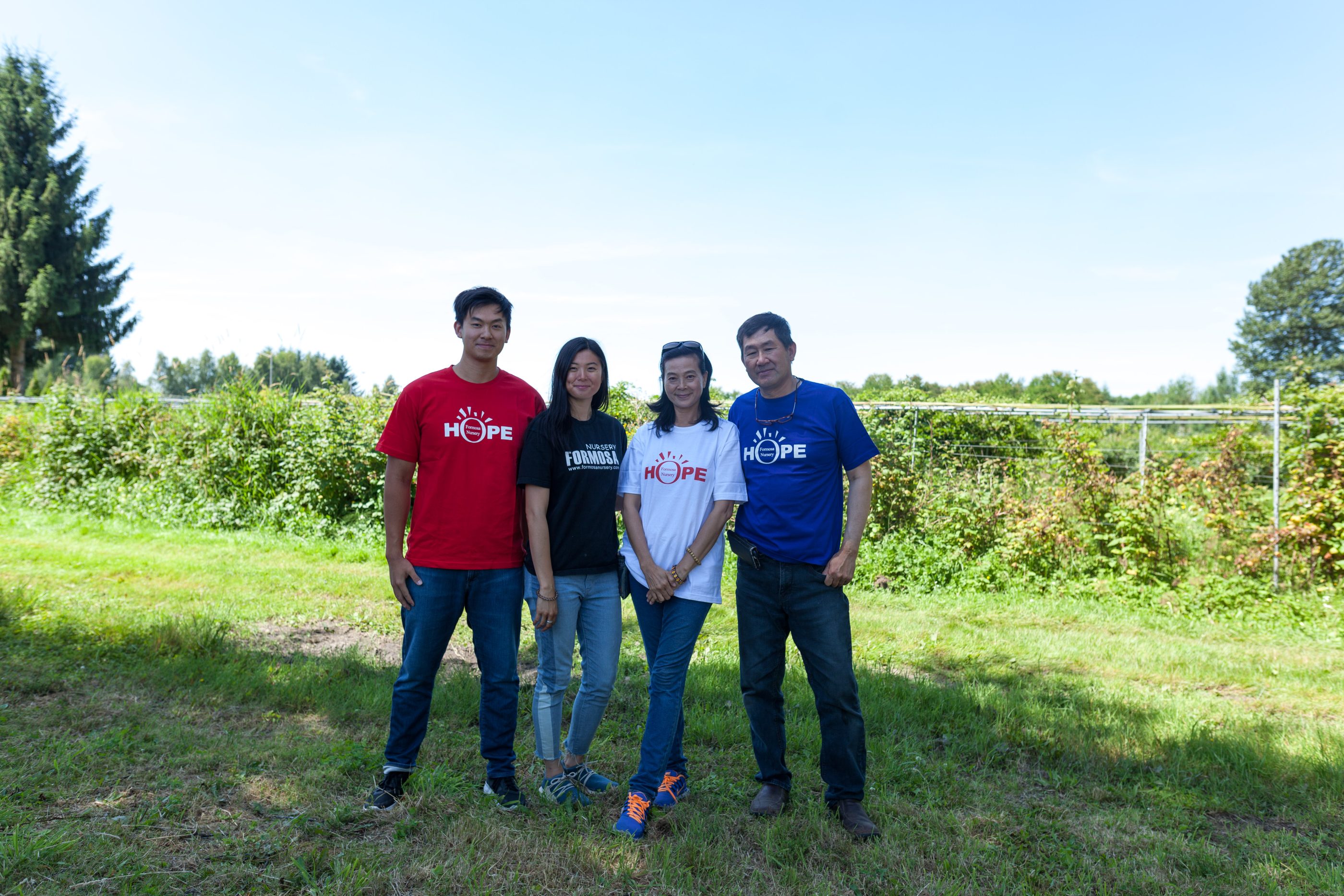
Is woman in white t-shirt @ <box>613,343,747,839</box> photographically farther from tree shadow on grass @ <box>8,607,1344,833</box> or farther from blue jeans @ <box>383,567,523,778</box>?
tree shadow on grass @ <box>8,607,1344,833</box>

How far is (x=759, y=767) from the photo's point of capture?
3617 mm

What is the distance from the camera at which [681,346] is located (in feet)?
11.2

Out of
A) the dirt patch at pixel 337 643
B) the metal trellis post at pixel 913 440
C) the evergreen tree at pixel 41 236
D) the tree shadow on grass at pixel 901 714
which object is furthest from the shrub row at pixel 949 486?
the evergreen tree at pixel 41 236

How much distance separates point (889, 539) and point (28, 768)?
26.4 ft

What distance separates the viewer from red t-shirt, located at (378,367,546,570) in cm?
331

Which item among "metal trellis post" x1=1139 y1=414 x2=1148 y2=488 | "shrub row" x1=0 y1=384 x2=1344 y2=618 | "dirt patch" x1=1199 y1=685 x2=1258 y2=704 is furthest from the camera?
"metal trellis post" x1=1139 y1=414 x2=1148 y2=488

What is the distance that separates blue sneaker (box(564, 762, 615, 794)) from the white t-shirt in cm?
94

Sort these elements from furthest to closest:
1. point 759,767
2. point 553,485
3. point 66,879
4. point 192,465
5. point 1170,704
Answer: point 192,465 → point 1170,704 → point 759,767 → point 553,485 → point 66,879

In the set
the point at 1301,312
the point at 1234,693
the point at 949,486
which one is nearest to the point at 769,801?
the point at 1234,693

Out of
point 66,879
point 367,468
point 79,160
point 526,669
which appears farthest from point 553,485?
point 79,160

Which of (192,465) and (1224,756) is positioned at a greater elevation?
(192,465)

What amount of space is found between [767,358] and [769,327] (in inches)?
5.6

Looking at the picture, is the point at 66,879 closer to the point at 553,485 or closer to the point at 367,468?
the point at 553,485

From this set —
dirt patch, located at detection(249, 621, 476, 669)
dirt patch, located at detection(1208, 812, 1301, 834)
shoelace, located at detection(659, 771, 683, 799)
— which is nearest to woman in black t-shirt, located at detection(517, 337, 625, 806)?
shoelace, located at detection(659, 771, 683, 799)
